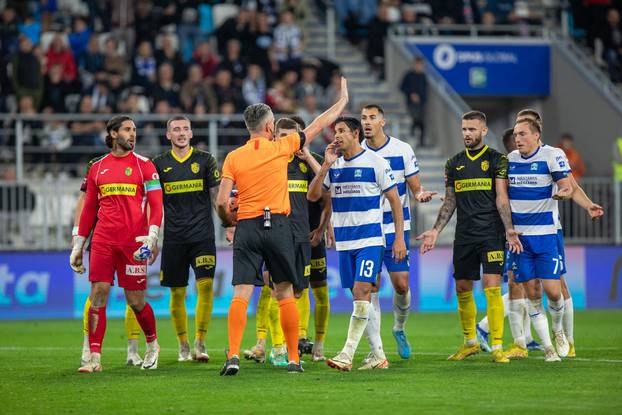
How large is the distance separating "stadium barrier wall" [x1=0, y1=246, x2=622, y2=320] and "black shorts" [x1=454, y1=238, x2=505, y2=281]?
8.42 metres

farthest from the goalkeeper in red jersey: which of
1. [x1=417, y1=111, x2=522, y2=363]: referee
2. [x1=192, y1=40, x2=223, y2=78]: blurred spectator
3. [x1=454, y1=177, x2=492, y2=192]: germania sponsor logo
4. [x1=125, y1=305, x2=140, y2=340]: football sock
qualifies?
[x1=192, y1=40, x2=223, y2=78]: blurred spectator

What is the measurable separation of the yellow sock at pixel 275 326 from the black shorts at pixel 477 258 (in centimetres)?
203

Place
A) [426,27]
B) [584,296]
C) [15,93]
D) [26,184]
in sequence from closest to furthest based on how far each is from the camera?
[26,184], [584,296], [15,93], [426,27]

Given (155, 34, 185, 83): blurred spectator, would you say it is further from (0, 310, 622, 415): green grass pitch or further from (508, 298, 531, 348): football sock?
(508, 298, 531, 348): football sock

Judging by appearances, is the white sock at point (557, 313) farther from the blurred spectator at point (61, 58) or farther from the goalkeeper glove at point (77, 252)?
the blurred spectator at point (61, 58)

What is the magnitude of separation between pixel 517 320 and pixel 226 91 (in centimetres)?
1296

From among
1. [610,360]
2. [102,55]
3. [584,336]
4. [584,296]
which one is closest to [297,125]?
[610,360]

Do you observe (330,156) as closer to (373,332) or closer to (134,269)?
(373,332)

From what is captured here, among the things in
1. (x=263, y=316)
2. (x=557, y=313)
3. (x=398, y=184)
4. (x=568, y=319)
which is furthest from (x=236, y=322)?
(x=568, y=319)

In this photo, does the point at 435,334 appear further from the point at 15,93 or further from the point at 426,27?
the point at 426,27

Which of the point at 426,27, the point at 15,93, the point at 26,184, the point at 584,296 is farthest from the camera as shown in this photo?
the point at 426,27

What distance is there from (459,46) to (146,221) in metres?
18.6

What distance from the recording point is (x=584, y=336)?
16.5 meters

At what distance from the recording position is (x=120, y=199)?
12.6m
